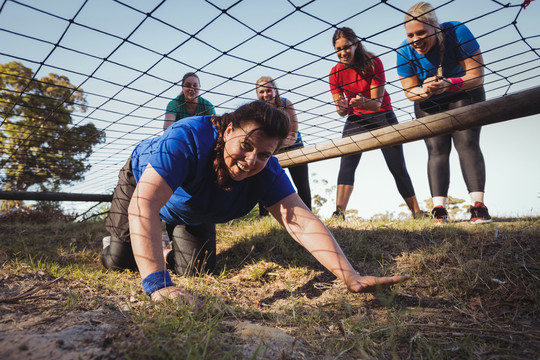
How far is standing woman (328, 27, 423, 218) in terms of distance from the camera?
2.82 metres

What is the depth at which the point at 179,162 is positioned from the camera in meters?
1.40

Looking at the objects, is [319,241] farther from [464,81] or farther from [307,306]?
[464,81]

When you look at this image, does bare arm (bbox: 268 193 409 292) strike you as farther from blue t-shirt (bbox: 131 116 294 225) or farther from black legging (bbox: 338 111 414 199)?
black legging (bbox: 338 111 414 199)

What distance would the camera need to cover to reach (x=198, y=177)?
→ 61.9 inches

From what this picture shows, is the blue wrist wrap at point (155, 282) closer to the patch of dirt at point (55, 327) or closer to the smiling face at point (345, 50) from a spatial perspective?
the patch of dirt at point (55, 327)

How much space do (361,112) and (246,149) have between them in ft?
6.17

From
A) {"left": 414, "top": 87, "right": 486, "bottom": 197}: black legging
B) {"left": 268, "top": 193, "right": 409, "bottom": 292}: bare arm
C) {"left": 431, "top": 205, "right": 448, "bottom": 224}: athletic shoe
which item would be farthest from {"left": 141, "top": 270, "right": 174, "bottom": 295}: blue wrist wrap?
{"left": 431, "top": 205, "right": 448, "bottom": 224}: athletic shoe

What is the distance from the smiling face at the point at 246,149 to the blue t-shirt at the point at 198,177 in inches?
4.9

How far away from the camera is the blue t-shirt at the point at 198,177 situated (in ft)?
4.60

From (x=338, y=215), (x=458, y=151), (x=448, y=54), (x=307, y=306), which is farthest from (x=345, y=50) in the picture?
(x=307, y=306)

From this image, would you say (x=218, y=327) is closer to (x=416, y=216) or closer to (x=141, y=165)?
(x=141, y=165)

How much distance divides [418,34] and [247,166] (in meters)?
1.75

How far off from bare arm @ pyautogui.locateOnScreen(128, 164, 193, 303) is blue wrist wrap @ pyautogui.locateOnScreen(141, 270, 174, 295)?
0.02m

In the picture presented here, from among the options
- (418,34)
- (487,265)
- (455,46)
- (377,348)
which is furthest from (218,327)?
(455,46)
